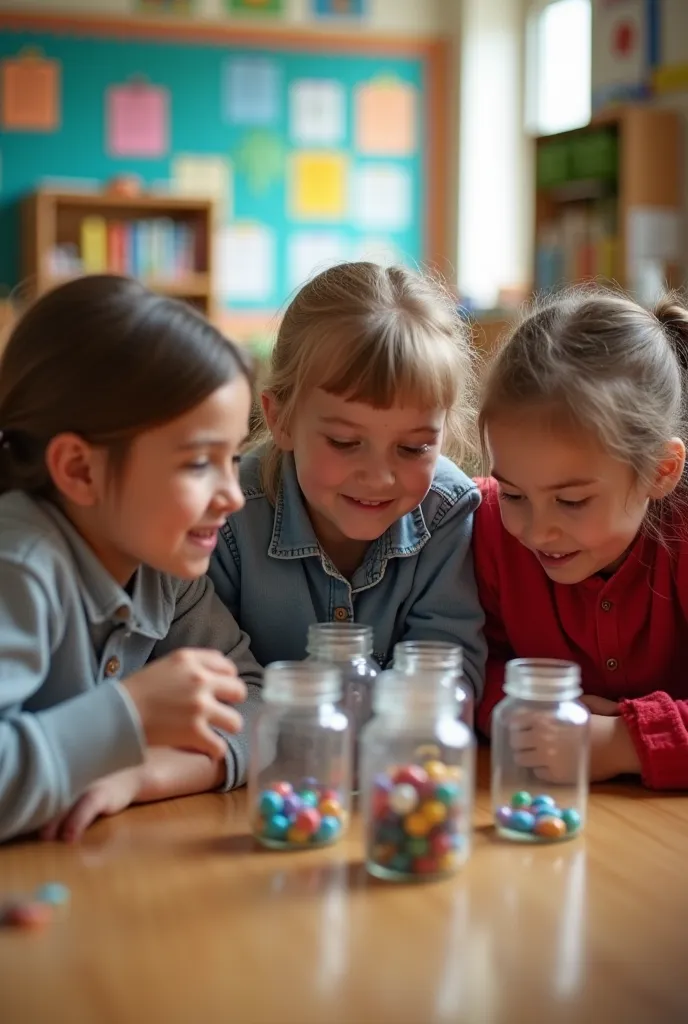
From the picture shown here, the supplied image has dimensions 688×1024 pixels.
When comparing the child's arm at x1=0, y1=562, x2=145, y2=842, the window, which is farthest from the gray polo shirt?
the window

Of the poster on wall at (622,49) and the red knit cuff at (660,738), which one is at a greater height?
the poster on wall at (622,49)

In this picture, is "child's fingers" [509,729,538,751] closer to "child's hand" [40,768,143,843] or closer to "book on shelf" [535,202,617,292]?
"child's hand" [40,768,143,843]

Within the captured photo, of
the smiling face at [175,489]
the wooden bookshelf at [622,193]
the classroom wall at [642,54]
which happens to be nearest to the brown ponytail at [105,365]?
the smiling face at [175,489]

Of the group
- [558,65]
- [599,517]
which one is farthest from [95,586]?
[558,65]

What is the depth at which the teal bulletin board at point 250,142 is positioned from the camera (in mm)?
5738

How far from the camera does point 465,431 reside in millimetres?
1639

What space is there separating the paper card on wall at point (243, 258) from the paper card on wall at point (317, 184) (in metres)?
0.21

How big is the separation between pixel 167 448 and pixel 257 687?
1.01 feet

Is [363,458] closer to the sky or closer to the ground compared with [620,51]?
closer to the ground

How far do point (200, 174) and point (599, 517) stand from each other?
4937 millimetres

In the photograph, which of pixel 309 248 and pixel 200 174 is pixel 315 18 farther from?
pixel 309 248

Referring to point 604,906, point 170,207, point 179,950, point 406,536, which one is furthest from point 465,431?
point 170,207

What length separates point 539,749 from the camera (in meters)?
1.10

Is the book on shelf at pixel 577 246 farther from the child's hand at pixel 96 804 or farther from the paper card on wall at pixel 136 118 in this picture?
the child's hand at pixel 96 804
